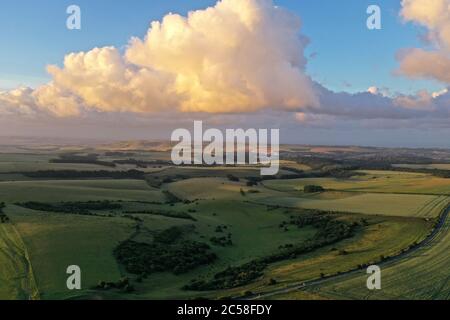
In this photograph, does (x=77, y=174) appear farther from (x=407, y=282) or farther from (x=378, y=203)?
(x=407, y=282)

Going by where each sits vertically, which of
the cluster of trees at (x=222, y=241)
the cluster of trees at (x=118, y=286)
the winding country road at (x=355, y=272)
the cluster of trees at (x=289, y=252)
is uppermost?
the winding country road at (x=355, y=272)

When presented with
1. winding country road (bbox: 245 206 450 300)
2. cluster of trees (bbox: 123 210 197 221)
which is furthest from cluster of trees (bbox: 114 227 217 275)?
cluster of trees (bbox: 123 210 197 221)

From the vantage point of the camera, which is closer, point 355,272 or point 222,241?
point 355,272

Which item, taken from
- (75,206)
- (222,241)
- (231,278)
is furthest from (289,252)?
(75,206)

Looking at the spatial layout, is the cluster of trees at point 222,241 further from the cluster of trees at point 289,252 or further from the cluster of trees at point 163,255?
the cluster of trees at point 289,252

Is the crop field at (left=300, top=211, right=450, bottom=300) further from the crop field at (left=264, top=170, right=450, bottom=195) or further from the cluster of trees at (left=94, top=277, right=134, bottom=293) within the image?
the crop field at (left=264, top=170, right=450, bottom=195)

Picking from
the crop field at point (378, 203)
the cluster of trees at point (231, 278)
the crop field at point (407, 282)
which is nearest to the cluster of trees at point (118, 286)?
the cluster of trees at point (231, 278)
